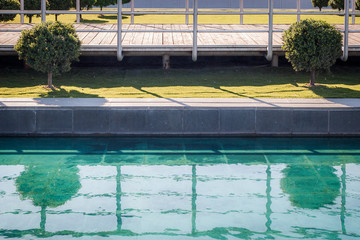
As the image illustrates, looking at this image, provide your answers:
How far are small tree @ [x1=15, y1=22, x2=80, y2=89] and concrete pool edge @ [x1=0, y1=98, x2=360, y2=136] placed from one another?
158 centimetres

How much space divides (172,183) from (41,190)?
1.68 metres

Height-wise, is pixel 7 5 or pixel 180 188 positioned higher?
pixel 7 5

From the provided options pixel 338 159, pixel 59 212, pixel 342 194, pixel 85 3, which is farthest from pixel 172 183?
pixel 85 3

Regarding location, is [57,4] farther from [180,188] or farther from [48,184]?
[180,188]

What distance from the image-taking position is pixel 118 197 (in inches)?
274

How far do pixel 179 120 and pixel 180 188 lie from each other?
2360 millimetres

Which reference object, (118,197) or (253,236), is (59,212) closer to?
(118,197)

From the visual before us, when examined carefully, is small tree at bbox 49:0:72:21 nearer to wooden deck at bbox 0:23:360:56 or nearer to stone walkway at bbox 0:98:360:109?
wooden deck at bbox 0:23:360:56

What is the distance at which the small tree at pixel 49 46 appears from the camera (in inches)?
424

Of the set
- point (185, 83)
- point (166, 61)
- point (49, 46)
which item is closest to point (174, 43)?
point (166, 61)

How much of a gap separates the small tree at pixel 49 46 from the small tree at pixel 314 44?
4287mm

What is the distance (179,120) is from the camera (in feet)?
31.1

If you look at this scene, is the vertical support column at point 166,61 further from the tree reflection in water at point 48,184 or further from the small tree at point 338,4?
the small tree at point 338,4

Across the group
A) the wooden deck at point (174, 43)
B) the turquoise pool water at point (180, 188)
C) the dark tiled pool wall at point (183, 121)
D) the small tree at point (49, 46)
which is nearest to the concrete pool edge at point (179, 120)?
the dark tiled pool wall at point (183, 121)
